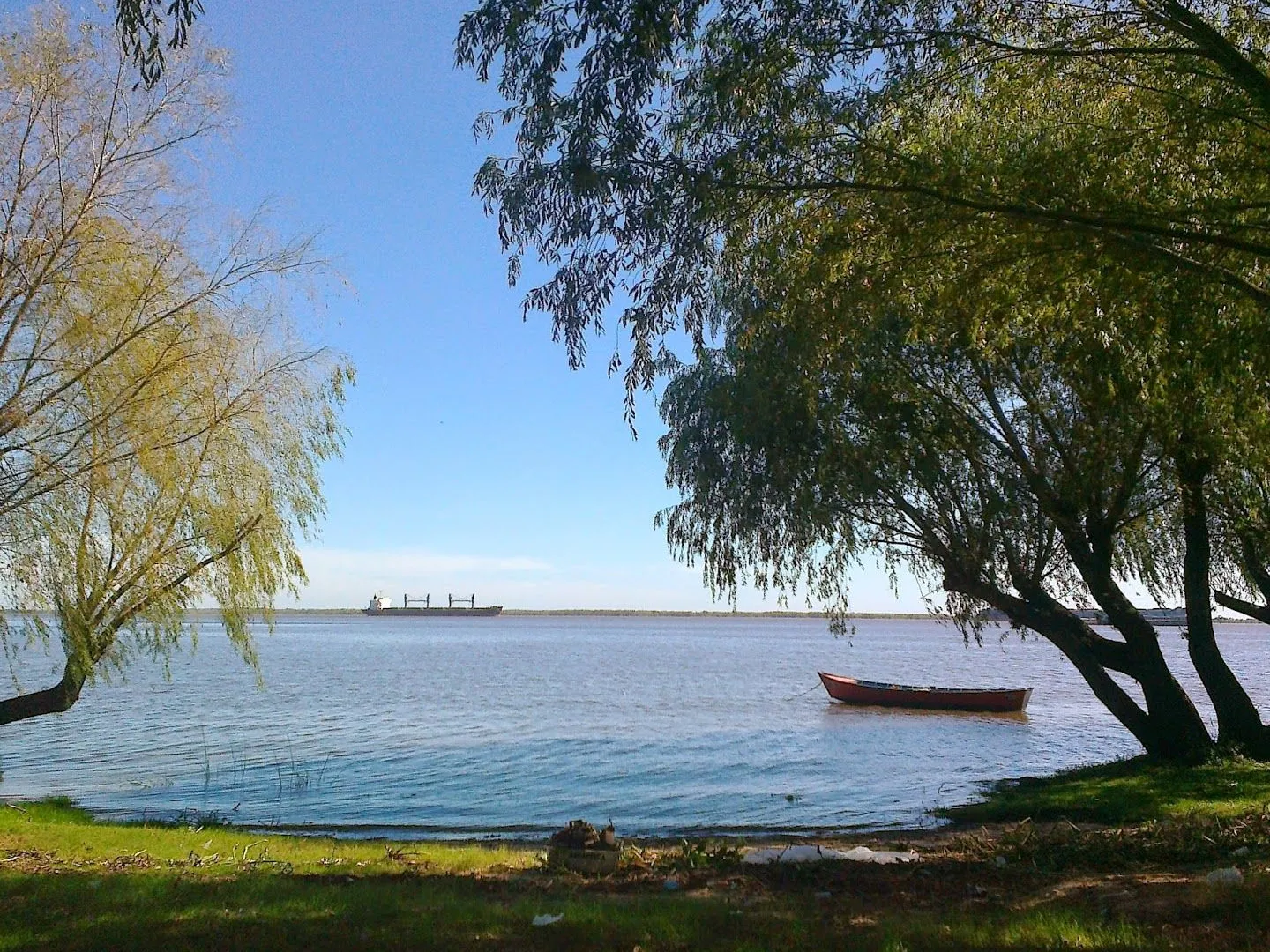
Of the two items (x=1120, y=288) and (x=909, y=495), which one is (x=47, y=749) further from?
(x=1120, y=288)

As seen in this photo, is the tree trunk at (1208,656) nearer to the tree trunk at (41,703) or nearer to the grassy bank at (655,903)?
the grassy bank at (655,903)

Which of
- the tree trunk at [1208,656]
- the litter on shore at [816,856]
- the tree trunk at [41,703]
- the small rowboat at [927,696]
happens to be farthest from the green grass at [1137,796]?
the small rowboat at [927,696]

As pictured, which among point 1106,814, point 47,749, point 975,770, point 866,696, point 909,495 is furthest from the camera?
point 866,696

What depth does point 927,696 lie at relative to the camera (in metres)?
36.2

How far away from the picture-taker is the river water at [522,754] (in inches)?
694

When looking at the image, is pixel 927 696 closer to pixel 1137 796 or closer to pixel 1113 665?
pixel 1113 665

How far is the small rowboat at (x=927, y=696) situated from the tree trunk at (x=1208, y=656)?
62.1ft

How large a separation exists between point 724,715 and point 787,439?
67.1ft

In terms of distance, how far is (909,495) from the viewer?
1540 cm

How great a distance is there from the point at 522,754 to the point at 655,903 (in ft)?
56.9

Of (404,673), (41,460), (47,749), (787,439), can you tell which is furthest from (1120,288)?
(404,673)

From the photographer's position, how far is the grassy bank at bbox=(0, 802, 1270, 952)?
5875mm

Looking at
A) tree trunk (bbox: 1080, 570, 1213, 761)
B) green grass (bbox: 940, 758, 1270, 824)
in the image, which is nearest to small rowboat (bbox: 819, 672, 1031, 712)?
green grass (bbox: 940, 758, 1270, 824)

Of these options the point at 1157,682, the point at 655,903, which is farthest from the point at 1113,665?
the point at 655,903
